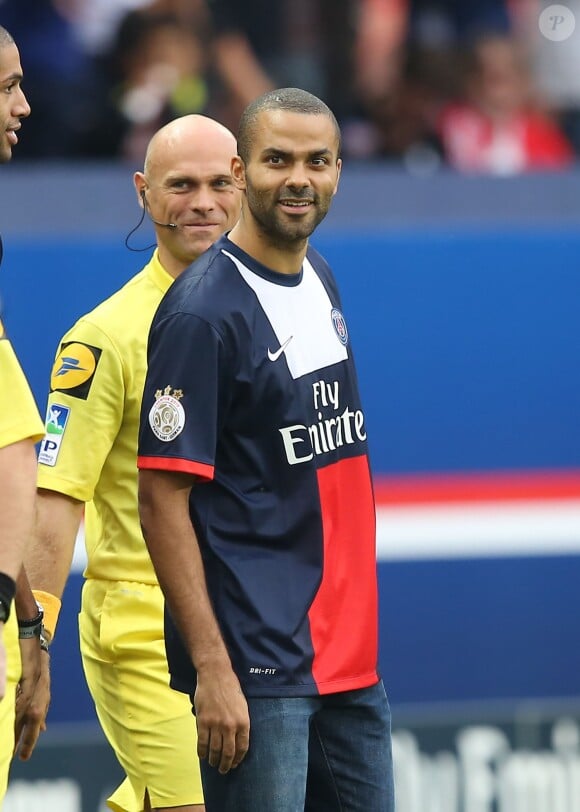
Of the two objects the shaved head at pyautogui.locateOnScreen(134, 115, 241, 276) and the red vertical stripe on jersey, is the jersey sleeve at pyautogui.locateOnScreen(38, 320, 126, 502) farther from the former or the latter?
the red vertical stripe on jersey

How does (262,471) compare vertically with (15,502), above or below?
above

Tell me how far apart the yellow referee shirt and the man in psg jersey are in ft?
1.91

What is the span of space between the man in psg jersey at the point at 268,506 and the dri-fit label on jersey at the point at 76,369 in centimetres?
60

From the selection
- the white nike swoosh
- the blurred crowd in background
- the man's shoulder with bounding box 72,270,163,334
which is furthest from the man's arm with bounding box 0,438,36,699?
the blurred crowd in background

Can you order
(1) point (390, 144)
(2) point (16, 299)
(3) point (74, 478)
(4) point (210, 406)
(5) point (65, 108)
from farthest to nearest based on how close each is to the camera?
(1) point (390, 144), (5) point (65, 108), (2) point (16, 299), (3) point (74, 478), (4) point (210, 406)

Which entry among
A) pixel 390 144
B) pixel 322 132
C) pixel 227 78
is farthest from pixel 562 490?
pixel 322 132

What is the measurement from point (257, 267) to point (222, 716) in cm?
83

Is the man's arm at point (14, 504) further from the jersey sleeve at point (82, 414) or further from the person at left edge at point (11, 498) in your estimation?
the jersey sleeve at point (82, 414)

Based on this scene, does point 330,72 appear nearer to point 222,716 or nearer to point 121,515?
point 121,515

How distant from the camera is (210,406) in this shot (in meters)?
2.81

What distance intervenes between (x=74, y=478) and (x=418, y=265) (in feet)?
7.59

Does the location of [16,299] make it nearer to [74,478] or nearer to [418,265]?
[418,265]

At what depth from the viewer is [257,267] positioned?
117 inches

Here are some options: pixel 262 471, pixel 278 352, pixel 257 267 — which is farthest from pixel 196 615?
pixel 257 267
